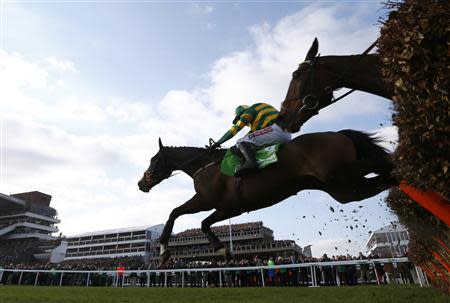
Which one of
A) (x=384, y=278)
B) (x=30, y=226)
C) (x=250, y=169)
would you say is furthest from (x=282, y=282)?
(x=30, y=226)

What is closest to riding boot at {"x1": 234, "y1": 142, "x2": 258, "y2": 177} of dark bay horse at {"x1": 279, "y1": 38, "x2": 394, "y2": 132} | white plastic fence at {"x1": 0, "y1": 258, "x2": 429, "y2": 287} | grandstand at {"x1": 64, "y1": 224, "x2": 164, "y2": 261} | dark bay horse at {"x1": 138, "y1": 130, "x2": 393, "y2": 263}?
dark bay horse at {"x1": 138, "y1": 130, "x2": 393, "y2": 263}

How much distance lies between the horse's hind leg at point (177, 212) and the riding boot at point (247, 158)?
129cm

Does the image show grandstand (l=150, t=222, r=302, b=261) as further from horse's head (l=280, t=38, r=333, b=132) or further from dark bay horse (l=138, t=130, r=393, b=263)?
horse's head (l=280, t=38, r=333, b=132)

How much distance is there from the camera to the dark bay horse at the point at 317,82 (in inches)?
165

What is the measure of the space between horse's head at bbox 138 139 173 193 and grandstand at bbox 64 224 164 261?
74784 mm

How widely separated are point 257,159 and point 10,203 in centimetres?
8836

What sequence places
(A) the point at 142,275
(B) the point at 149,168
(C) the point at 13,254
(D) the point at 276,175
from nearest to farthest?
(D) the point at 276,175, (B) the point at 149,168, (A) the point at 142,275, (C) the point at 13,254

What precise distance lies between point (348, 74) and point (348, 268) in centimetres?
1255

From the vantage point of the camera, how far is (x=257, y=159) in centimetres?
501

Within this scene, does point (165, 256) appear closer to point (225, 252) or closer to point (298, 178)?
point (225, 252)

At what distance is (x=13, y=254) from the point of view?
2442 inches

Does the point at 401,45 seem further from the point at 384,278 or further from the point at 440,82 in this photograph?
the point at 384,278

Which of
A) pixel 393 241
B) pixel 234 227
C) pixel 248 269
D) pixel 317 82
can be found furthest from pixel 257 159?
pixel 393 241

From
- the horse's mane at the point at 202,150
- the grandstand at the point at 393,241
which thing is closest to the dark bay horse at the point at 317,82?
the horse's mane at the point at 202,150
